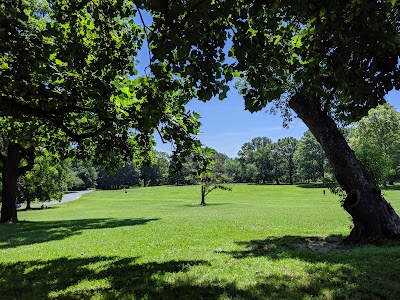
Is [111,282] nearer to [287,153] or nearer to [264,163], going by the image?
[264,163]

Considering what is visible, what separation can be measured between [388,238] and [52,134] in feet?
35.3

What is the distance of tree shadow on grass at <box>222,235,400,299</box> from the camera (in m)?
5.30

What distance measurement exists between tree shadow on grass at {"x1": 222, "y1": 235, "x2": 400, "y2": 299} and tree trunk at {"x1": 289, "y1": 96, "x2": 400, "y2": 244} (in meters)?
0.73

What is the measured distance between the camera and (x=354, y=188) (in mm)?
10211

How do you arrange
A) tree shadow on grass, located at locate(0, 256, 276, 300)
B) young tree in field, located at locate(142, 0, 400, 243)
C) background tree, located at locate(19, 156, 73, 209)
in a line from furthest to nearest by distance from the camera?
1. background tree, located at locate(19, 156, 73, 209)
2. tree shadow on grass, located at locate(0, 256, 276, 300)
3. young tree in field, located at locate(142, 0, 400, 243)

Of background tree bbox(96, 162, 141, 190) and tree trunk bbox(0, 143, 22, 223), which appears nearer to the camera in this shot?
tree trunk bbox(0, 143, 22, 223)

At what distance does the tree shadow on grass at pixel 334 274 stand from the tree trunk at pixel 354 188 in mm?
730

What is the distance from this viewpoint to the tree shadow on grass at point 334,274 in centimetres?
530

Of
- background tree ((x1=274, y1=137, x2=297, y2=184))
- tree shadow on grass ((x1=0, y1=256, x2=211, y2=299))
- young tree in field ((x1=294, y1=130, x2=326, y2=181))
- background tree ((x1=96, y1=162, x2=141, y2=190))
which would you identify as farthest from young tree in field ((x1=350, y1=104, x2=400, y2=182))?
background tree ((x1=96, y1=162, x2=141, y2=190))

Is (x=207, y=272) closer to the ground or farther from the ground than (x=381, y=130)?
closer to the ground

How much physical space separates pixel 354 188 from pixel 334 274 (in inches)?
180

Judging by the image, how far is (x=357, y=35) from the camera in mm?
4406

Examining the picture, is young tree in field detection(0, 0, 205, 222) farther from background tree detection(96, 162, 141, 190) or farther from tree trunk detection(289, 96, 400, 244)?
background tree detection(96, 162, 141, 190)

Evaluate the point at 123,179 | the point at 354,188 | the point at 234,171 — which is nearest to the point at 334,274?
the point at 354,188
